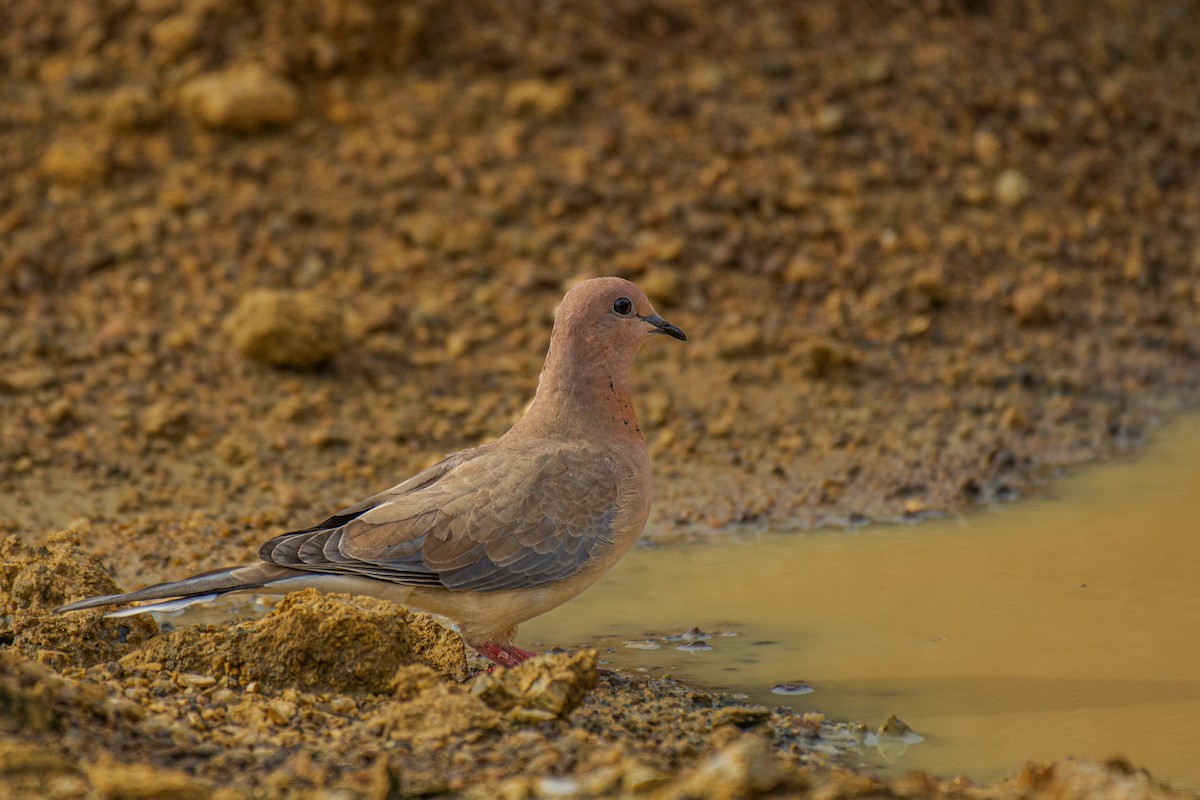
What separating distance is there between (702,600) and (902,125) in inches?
202

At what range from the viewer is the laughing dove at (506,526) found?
510 cm

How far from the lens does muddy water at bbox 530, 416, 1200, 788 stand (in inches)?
198

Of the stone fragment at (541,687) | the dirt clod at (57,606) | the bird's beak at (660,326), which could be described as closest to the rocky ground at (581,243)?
the dirt clod at (57,606)

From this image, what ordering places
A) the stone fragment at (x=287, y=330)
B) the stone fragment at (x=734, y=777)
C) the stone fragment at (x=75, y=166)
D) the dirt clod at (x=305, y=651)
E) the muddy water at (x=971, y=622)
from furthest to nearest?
the stone fragment at (x=75, y=166) → the stone fragment at (x=287, y=330) → the muddy water at (x=971, y=622) → the dirt clod at (x=305, y=651) → the stone fragment at (x=734, y=777)

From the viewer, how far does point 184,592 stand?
4.85 m

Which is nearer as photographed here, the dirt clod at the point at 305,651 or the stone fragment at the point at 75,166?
the dirt clod at the point at 305,651

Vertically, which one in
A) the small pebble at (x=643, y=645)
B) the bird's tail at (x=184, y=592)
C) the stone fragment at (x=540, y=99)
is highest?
the stone fragment at (x=540, y=99)

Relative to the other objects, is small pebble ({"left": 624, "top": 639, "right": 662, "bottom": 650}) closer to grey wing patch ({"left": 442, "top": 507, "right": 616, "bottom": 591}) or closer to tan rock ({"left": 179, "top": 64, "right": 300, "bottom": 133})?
grey wing patch ({"left": 442, "top": 507, "right": 616, "bottom": 591})

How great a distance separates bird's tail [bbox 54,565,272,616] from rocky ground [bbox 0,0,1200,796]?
1.74 meters

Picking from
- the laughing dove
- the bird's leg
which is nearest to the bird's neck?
the laughing dove

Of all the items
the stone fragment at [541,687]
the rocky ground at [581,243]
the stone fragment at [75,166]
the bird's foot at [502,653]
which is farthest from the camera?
the stone fragment at [75,166]

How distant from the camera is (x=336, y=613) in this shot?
493cm

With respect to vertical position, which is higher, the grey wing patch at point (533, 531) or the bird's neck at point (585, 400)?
the bird's neck at point (585, 400)

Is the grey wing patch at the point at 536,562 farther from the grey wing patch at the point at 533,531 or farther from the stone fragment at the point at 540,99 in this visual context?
the stone fragment at the point at 540,99
